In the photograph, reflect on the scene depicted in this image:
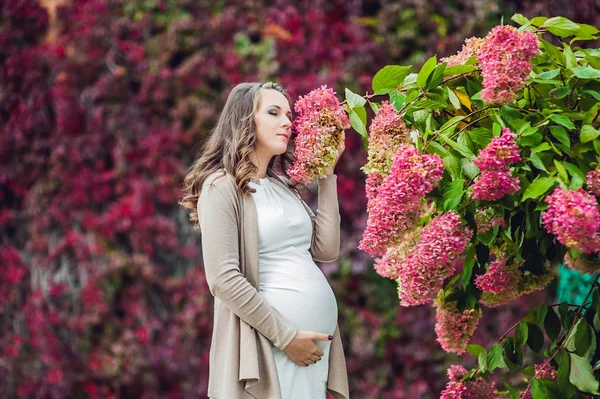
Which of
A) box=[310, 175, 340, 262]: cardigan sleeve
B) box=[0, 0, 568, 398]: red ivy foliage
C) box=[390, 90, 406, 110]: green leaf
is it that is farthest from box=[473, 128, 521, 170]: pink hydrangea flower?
box=[0, 0, 568, 398]: red ivy foliage

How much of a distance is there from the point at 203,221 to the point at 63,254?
284 centimetres

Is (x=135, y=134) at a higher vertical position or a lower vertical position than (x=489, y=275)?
lower

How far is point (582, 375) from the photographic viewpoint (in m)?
1.91

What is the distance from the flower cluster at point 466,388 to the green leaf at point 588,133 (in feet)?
2.35

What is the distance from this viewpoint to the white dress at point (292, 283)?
211cm

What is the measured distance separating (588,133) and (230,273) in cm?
90

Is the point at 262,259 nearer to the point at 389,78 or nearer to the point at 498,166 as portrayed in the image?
the point at 389,78

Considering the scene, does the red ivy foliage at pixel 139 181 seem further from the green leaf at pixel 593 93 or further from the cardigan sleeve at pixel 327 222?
the green leaf at pixel 593 93

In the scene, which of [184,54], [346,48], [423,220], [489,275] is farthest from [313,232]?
[184,54]

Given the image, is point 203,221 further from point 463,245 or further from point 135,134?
→ point 135,134

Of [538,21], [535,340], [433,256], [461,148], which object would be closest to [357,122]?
[461,148]

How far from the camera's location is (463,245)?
180cm

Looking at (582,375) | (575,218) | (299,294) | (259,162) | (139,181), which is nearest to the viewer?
(575,218)

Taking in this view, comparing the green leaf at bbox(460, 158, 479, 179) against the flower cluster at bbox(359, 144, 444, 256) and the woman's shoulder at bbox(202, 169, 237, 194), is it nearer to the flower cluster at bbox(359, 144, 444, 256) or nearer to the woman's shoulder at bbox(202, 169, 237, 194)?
the flower cluster at bbox(359, 144, 444, 256)
